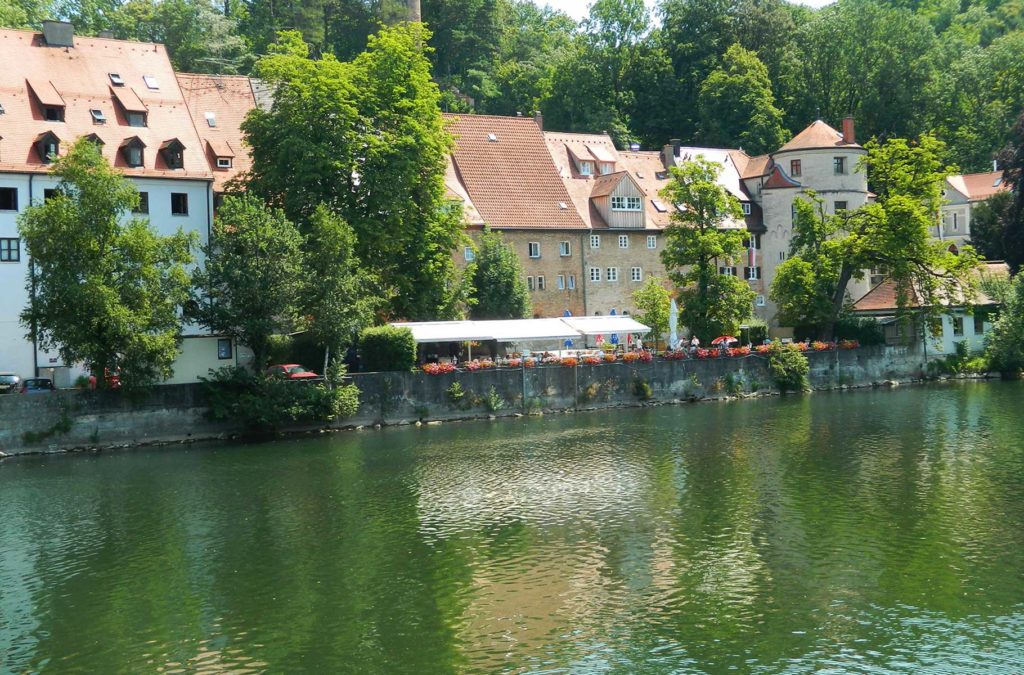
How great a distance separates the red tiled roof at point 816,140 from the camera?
73.4 metres

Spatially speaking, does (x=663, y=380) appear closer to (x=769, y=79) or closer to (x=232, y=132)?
(x=232, y=132)

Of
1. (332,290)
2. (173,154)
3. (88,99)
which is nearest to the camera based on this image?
(332,290)

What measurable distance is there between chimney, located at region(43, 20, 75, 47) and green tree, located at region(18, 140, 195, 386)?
46.7ft

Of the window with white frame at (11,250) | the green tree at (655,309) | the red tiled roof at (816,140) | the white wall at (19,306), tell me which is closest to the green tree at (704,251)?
the green tree at (655,309)

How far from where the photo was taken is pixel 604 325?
5688 cm

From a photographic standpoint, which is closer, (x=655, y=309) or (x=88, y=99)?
(x=88, y=99)

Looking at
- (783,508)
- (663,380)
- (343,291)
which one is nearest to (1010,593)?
(783,508)

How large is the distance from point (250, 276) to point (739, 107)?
5362 centimetres

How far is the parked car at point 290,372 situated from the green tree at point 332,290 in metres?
0.97

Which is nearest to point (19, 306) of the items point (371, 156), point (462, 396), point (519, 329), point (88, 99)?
point (88, 99)

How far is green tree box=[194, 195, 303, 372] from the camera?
44219mm

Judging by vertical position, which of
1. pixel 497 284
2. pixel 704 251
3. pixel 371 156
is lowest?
pixel 497 284

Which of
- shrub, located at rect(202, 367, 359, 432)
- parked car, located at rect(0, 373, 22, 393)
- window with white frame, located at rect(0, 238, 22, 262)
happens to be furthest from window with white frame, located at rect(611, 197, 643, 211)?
parked car, located at rect(0, 373, 22, 393)

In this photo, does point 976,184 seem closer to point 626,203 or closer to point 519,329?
point 626,203
